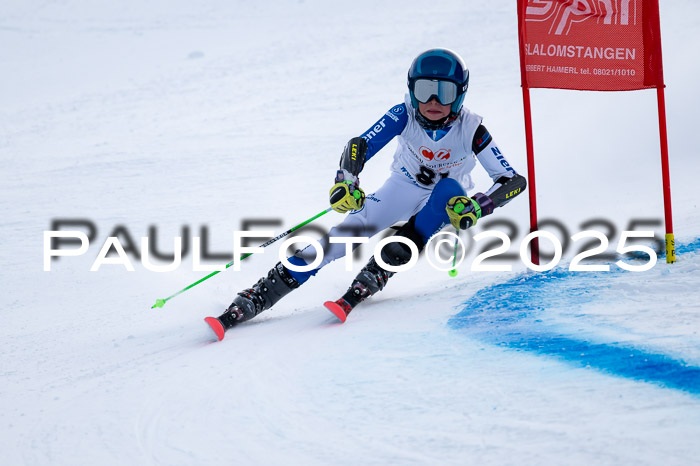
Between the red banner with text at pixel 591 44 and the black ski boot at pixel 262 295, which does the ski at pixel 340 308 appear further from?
the red banner with text at pixel 591 44

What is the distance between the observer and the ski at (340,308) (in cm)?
399

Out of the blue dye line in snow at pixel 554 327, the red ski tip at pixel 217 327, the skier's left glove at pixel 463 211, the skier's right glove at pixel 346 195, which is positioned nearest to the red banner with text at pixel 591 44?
the skier's left glove at pixel 463 211

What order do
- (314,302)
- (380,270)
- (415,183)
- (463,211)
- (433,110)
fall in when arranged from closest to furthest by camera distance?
(463,211)
(433,110)
(380,270)
(415,183)
(314,302)

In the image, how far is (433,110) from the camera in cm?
409

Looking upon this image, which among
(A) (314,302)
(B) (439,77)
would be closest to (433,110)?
(B) (439,77)

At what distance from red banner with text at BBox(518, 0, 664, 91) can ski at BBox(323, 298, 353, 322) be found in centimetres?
171

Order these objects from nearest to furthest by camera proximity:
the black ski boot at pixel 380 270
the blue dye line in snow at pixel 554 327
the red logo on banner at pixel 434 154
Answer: the blue dye line in snow at pixel 554 327
the black ski boot at pixel 380 270
the red logo on banner at pixel 434 154

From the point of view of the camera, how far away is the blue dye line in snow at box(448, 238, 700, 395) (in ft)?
9.52

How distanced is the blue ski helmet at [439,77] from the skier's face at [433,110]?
0.12 ft

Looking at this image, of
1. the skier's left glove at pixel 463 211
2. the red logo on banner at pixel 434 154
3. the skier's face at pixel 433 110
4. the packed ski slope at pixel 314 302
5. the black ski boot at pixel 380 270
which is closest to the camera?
the packed ski slope at pixel 314 302

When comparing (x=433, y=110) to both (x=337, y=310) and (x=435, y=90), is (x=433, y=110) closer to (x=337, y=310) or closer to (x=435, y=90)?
(x=435, y=90)

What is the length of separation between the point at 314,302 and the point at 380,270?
739 mm

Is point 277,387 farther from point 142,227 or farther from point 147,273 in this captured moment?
point 142,227

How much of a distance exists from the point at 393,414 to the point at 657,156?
5.63 metres
